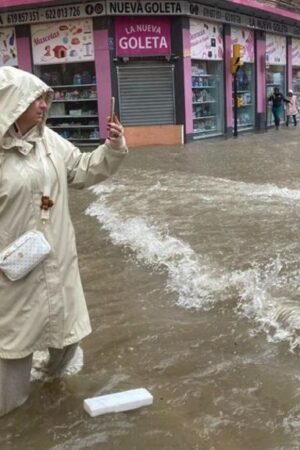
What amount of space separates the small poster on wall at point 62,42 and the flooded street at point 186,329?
10.2m

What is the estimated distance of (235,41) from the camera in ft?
71.6

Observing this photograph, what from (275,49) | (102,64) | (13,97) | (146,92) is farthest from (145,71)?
(13,97)

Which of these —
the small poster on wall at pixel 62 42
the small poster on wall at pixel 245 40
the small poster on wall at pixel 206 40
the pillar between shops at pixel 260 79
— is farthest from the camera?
the pillar between shops at pixel 260 79

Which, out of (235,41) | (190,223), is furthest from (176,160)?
(235,41)

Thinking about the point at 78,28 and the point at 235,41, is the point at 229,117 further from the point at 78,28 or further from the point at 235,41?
the point at 78,28

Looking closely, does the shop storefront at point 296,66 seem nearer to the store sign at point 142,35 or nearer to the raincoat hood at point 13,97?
the store sign at point 142,35

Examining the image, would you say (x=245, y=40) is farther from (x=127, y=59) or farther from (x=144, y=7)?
(x=127, y=59)

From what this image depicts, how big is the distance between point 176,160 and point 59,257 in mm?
11553

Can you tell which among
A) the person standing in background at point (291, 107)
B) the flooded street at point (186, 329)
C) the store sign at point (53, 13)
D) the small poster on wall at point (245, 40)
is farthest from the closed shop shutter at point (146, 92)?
the flooded street at point (186, 329)

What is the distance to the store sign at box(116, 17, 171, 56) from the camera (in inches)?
720

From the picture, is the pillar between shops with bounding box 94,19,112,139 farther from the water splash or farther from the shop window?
the water splash

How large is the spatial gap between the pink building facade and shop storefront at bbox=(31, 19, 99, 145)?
3 centimetres

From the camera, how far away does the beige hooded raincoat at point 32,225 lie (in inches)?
124

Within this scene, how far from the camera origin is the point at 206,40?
2020 centimetres
